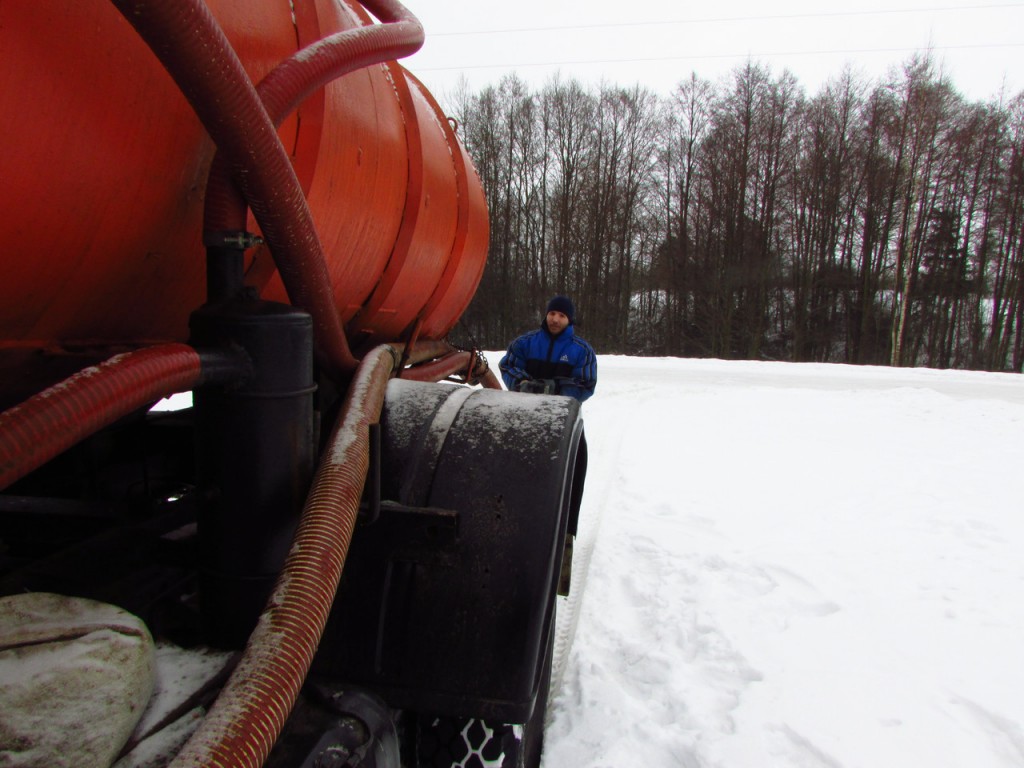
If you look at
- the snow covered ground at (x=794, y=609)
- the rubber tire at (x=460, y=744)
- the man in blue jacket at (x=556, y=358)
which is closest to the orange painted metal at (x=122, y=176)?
the rubber tire at (x=460, y=744)

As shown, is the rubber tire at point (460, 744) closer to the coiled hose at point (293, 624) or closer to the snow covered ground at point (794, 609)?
the coiled hose at point (293, 624)

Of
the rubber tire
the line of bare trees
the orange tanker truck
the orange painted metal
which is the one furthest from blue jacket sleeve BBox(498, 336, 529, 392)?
the line of bare trees

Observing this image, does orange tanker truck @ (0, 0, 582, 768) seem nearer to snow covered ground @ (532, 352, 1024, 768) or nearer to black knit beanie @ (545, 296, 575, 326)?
snow covered ground @ (532, 352, 1024, 768)

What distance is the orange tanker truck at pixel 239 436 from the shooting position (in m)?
0.97

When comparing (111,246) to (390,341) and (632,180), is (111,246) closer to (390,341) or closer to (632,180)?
(390,341)

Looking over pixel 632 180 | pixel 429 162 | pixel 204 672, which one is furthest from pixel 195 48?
pixel 632 180

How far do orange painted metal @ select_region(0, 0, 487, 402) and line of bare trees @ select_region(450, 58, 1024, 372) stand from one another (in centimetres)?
2953

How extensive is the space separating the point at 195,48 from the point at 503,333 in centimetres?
3114

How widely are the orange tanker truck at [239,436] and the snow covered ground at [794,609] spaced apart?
1307 mm

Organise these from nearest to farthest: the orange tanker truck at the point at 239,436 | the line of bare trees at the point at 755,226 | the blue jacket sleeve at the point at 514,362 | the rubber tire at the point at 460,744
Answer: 1. the orange tanker truck at the point at 239,436
2. the rubber tire at the point at 460,744
3. the blue jacket sleeve at the point at 514,362
4. the line of bare trees at the point at 755,226

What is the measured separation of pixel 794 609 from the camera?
3645 mm

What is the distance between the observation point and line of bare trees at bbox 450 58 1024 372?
29.6 metres

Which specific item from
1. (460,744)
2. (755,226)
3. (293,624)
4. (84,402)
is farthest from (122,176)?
(755,226)

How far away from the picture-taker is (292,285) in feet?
4.72
